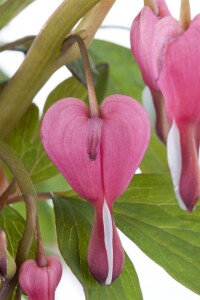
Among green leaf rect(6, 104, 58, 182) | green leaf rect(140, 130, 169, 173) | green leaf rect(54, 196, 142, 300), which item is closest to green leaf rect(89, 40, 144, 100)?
green leaf rect(140, 130, 169, 173)

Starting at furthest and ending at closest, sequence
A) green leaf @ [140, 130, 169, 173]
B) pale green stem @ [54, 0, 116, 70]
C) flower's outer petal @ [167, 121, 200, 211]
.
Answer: green leaf @ [140, 130, 169, 173], pale green stem @ [54, 0, 116, 70], flower's outer petal @ [167, 121, 200, 211]

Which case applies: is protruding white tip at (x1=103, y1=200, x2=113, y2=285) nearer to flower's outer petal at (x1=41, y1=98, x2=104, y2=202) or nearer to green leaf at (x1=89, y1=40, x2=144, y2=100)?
flower's outer petal at (x1=41, y1=98, x2=104, y2=202)

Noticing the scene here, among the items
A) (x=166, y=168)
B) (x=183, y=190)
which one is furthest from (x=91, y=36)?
(x=166, y=168)

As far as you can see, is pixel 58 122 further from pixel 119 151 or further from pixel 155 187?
pixel 155 187

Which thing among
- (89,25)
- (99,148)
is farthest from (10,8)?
(99,148)

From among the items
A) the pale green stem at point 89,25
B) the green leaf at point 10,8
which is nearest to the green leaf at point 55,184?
the green leaf at point 10,8

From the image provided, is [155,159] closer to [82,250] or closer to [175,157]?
[82,250]

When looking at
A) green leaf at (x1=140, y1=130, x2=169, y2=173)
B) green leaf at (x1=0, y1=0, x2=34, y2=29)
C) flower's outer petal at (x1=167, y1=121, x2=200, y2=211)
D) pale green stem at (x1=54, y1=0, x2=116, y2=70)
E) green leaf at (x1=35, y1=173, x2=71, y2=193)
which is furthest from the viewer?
green leaf at (x1=35, y1=173, x2=71, y2=193)
